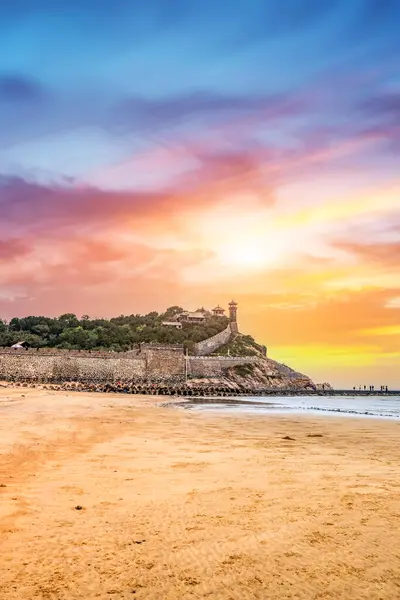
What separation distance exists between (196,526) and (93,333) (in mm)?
105286

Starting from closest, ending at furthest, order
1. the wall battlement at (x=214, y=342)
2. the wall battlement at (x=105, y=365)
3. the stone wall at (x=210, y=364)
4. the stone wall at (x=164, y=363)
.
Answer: the wall battlement at (x=105, y=365)
the stone wall at (x=164, y=363)
the stone wall at (x=210, y=364)
the wall battlement at (x=214, y=342)

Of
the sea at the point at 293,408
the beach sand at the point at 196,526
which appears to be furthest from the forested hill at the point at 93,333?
the beach sand at the point at 196,526

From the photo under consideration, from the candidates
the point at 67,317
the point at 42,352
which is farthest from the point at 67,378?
the point at 67,317

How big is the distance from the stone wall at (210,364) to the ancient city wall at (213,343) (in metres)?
8.02

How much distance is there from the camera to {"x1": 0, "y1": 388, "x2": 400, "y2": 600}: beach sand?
436 cm

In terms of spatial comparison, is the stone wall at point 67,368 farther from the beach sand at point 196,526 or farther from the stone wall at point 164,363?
the beach sand at point 196,526

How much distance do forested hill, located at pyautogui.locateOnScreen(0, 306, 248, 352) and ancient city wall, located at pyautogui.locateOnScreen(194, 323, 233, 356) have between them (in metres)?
2.08

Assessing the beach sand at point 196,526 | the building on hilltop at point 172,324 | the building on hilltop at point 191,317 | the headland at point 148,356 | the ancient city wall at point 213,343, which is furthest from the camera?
the building on hilltop at point 191,317

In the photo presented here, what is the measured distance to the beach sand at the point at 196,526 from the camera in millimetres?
4359

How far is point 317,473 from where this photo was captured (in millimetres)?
9477

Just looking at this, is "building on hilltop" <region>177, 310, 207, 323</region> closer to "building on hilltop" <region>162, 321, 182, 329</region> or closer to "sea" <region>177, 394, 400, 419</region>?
"building on hilltop" <region>162, 321, 182, 329</region>

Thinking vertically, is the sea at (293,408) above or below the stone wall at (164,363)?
below

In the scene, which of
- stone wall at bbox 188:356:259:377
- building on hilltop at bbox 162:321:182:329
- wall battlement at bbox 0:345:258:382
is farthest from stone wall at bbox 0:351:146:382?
building on hilltop at bbox 162:321:182:329

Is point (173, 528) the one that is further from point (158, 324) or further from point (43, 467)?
point (158, 324)
